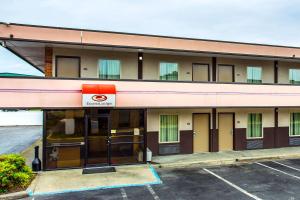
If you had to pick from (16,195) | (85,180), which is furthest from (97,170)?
(16,195)

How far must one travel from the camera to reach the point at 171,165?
43.7 feet

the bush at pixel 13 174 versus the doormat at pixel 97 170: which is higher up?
the bush at pixel 13 174

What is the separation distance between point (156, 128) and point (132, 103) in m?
3.14

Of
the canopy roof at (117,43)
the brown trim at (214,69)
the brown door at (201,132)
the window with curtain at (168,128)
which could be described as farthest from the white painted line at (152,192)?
the brown trim at (214,69)

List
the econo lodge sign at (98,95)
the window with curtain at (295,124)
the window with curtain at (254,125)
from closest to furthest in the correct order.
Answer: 1. the econo lodge sign at (98,95)
2. the window with curtain at (254,125)
3. the window with curtain at (295,124)

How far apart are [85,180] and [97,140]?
2.40 metres

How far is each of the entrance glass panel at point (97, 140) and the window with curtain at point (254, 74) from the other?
10.5 meters

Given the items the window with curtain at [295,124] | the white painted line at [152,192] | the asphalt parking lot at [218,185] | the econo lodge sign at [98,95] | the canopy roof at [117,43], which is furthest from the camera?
the window with curtain at [295,124]

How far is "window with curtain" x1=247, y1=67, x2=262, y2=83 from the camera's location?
57.9 ft

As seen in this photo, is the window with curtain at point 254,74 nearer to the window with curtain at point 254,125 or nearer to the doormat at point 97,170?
the window with curtain at point 254,125

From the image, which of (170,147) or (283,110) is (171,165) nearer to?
(170,147)

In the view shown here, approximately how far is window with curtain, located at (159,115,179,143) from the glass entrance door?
391 cm

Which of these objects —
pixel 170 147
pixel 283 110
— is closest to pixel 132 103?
pixel 170 147

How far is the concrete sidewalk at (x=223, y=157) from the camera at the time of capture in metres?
13.7
